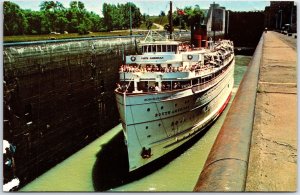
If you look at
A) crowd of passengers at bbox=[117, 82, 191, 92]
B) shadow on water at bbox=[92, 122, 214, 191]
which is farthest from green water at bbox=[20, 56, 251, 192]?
crowd of passengers at bbox=[117, 82, 191, 92]

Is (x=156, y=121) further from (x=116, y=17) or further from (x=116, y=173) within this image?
(x=116, y=17)

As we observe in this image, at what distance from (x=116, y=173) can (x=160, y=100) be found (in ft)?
13.1

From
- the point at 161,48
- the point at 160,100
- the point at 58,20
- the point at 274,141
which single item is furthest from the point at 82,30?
the point at 274,141

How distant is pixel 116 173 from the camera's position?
15.4 meters

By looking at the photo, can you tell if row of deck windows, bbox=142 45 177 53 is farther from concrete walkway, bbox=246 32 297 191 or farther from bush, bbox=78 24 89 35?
bush, bbox=78 24 89 35

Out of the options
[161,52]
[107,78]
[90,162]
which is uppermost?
[161,52]

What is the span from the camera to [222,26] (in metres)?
68.7

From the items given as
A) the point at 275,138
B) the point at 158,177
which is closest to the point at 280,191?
the point at 275,138

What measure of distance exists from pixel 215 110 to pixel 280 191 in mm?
17696

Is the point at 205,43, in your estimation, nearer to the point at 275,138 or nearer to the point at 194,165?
the point at 194,165

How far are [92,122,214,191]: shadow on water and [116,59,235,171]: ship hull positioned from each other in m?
0.35

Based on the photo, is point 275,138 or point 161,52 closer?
point 275,138

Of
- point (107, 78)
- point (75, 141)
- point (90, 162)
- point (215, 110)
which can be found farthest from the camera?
point (107, 78)

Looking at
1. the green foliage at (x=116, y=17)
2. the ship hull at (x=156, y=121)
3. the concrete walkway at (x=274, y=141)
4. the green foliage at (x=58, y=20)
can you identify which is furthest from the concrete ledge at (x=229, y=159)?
the green foliage at (x=116, y=17)
